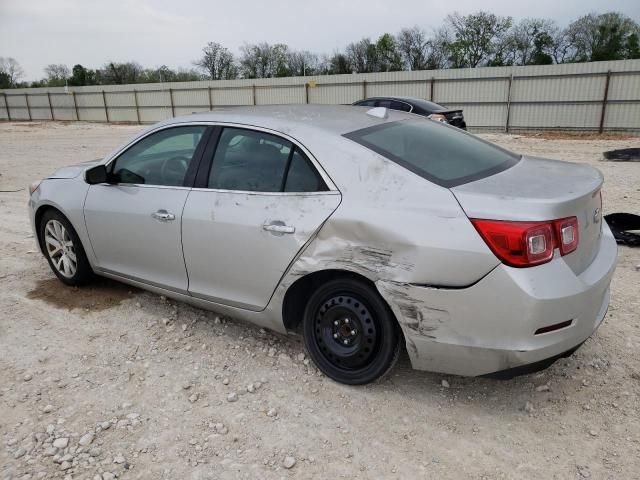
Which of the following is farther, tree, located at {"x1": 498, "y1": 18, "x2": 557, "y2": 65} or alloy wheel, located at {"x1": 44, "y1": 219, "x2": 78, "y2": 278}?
tree, located at {"x1": 498, "y1": 18, "x2": 557, "y2": 65}

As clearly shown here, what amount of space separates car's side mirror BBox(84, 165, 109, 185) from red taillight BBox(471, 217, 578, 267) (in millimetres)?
2892

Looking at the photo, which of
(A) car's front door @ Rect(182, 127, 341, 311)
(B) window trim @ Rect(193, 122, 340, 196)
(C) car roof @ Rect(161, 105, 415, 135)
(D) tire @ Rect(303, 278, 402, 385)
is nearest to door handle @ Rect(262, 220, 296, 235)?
(A) car's front door @ Rect(182, 127, 341, 311)

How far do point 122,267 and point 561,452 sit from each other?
325 cm

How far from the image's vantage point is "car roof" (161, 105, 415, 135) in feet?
10.6

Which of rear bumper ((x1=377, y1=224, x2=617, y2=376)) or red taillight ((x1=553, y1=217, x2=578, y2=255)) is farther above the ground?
red taillight ((x1=553, y1=217, x2=578, y2=255))

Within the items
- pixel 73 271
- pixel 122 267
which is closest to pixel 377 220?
pixel 122 267

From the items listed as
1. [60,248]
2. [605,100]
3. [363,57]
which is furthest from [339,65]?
[60,248]

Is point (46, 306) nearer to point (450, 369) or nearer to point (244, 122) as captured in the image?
point (244, 122)

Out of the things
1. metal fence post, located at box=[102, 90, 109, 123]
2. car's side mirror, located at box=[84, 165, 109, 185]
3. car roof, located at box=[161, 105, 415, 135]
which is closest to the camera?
car roof, located at box=[161, 105, 415, 135]

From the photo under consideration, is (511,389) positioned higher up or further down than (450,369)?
further down

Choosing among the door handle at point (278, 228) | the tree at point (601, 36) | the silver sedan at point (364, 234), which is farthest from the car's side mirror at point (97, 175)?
the tree at point (601, 36)

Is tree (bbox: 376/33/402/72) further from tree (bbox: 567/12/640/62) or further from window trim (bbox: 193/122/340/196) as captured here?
window trim (bbox: 193/122/340/196)

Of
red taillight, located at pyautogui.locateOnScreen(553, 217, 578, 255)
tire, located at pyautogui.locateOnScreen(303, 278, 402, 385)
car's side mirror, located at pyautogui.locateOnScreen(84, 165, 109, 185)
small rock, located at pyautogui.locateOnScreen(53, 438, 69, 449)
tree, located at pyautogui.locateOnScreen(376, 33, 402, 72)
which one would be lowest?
small rock, located at pyautogui.locateOnScreen(53, 438, 69, 449)

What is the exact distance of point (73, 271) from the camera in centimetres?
456
